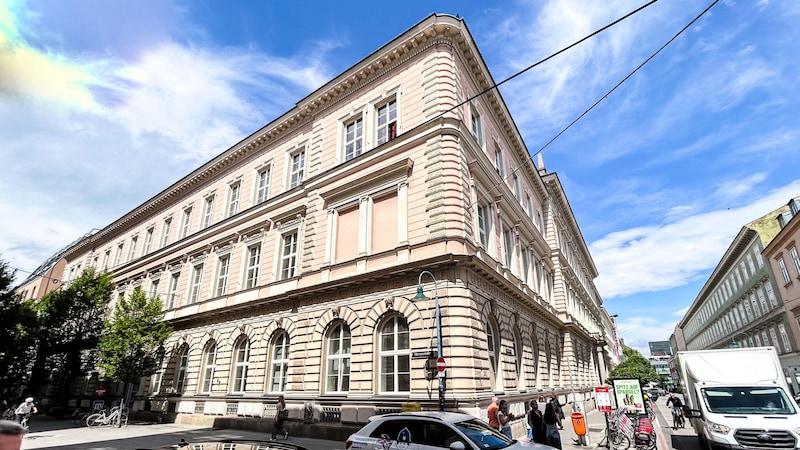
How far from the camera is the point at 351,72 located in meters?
21.1

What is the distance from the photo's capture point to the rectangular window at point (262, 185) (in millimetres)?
25016

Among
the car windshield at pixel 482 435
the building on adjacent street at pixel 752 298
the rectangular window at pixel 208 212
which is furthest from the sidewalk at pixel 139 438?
the building on adjacent street at pixel 752 298

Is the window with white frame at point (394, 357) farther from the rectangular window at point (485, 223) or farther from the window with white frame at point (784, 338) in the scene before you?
the window with white frame at point (784, 338)

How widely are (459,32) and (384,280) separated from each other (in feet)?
38.6

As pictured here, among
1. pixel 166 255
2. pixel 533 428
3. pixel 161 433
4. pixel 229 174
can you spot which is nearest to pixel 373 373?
pixel 533 428

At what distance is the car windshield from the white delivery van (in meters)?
7.09

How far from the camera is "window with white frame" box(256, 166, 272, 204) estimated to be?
2503 centimetres

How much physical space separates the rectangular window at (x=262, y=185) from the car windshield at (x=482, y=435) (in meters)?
19.7

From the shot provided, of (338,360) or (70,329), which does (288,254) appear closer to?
(338,360)

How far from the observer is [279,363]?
19766 millimetres

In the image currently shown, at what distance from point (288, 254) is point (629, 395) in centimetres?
1665

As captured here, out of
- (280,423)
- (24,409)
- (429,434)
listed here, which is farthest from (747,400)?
(24,409)

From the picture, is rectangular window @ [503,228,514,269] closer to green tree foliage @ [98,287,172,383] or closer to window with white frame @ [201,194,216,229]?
window with white frame @ [201,194,216,229]

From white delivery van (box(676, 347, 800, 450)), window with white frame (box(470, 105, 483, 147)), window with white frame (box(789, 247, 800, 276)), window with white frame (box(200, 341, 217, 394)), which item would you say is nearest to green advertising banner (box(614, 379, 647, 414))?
white delivery van (box(676, 347, 800, 450))
